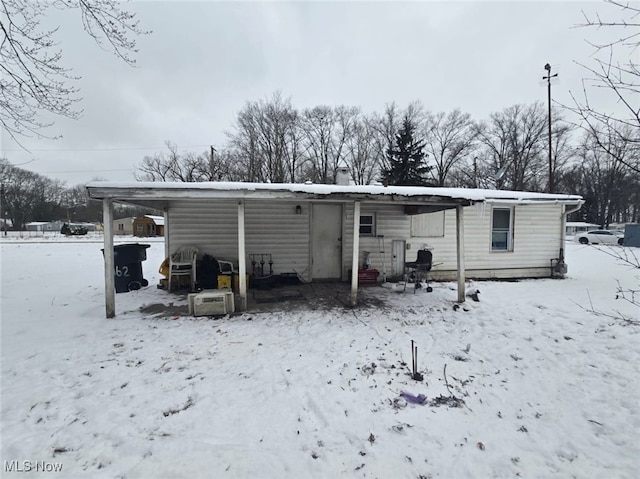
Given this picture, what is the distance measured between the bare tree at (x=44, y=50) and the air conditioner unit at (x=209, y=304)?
3.40 metres

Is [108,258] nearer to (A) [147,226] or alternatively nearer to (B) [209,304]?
(B) [209,304]

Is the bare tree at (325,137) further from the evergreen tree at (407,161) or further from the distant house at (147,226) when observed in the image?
the distant house at (147,226)

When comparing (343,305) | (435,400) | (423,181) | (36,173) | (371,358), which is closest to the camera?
(435,400)

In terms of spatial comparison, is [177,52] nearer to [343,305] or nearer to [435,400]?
[343,305]

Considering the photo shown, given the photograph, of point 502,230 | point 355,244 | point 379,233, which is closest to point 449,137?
point 502,230

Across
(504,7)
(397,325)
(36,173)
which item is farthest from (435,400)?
(36,173)

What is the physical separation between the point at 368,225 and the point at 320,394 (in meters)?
5.37

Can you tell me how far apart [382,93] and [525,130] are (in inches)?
577

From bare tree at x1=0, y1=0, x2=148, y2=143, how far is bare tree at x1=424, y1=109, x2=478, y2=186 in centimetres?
2826

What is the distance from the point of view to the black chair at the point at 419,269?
6488 millimetres

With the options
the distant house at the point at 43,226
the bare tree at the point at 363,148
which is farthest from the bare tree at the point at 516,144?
the distant house at the point at 43,226

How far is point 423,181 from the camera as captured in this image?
22797mm

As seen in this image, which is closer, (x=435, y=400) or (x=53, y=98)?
(x=435, y=400)

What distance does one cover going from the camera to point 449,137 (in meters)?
28.9
